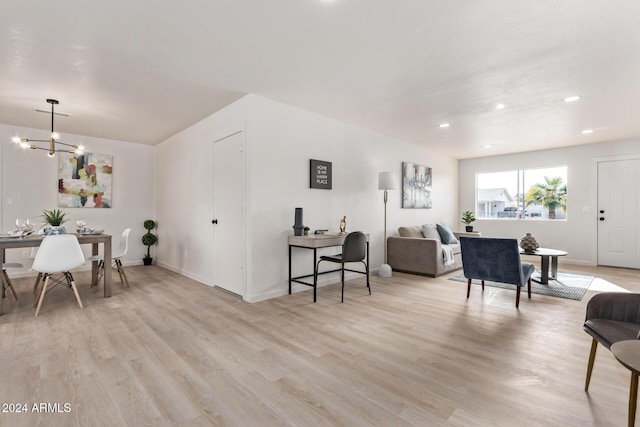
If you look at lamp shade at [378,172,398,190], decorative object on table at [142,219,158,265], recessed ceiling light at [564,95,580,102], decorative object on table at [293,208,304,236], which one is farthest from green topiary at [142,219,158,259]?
recessed ceiling light at [564,95,580,102]

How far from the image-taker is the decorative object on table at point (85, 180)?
5438 mm

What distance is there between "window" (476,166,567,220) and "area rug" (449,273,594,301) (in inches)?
81.4

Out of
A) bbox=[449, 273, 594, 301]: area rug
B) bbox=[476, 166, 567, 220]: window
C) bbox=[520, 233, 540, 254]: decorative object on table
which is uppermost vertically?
bbox=[476, 166, 567, 220]: window

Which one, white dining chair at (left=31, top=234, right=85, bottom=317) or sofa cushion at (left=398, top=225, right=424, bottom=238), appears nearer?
white dining chair at (left=31, top=234, right=85, bottom=317)

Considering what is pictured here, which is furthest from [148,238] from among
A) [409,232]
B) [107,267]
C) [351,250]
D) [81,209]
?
[409,232]

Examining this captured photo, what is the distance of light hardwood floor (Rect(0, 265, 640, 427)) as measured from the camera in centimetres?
167

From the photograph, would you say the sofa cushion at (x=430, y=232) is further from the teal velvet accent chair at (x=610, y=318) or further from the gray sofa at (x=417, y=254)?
the teal velvet accent chair at (x=610, y=318)

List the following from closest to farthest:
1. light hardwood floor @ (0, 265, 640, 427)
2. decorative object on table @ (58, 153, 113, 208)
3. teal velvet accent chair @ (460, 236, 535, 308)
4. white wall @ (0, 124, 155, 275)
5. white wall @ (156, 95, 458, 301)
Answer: light hardwood floor @ (0, 265, 640, 427) < teal velvet accent chair @ (460, 236, 535, 308) < white wall @ (156, 95, 458, 301) < white wall @ (0, 124, 155, 275) < decorative object on table @ (58, 153, 113, 208)

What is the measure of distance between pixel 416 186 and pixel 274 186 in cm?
360

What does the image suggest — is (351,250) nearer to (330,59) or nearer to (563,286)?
(330,59)

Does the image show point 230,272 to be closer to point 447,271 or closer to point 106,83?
point 106,83

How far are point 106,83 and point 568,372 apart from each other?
4.85 m

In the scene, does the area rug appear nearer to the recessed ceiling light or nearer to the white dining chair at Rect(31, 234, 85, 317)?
the recessed ceiling light

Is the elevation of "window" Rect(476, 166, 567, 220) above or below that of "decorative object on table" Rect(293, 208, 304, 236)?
above
